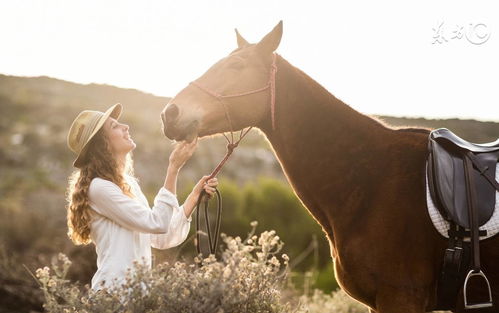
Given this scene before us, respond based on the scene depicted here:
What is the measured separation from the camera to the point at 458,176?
9.52ft

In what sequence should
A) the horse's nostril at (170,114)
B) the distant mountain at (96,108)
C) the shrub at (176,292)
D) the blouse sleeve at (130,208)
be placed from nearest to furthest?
1. the shrub at (176,292)
2. the blouse sleeve at (130,208)
3. the horse's nostril at (170,114)
4. the distant mountain at (96,108)

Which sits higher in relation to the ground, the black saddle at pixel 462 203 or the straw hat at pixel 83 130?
the straw hat at pixel 83 130

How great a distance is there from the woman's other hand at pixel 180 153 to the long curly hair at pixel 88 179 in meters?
0.42

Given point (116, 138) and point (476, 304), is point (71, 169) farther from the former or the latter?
point (476, 304)

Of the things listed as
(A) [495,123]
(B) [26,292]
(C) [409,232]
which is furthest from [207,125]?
(A) [495,123]

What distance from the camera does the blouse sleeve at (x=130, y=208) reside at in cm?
310

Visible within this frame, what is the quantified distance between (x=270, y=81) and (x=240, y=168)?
24.6 m

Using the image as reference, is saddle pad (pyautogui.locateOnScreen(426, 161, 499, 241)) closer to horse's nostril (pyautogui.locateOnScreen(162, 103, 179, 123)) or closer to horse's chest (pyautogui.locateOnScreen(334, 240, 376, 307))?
horse's chest (pyautogui.locateOnScreen(334, 240, 376, 307))

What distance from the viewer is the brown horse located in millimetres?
2850

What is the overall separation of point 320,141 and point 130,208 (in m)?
1.30

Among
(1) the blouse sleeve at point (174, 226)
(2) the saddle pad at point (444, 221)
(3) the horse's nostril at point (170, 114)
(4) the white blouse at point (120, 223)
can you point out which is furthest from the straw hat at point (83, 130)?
(2) the saddle pad at point (444, 221)

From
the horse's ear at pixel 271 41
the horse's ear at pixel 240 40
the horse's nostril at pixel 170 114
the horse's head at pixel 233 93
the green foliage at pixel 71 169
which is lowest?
the green foliage at pixel 71 169

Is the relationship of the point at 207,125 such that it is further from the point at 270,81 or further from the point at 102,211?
the point at 102,211

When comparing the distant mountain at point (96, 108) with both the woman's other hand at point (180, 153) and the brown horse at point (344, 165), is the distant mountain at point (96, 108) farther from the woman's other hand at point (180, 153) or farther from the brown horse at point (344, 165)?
the woman's other hand at point (180, 153)
